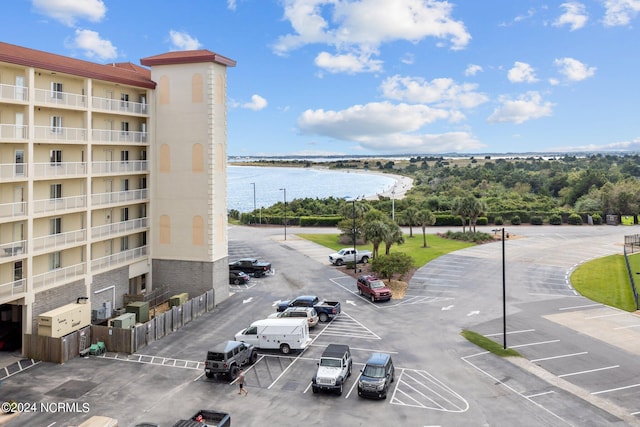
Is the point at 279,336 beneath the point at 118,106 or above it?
beneath

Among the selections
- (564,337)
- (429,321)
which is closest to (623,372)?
(564,337)

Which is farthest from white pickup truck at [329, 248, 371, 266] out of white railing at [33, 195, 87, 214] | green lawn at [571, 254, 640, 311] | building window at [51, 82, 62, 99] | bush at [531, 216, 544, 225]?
bush at [531, 216, 544, 225]

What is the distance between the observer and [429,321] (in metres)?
36.4

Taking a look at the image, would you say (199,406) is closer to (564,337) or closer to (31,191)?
(31,191)

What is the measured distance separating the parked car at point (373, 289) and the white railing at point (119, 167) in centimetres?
2056

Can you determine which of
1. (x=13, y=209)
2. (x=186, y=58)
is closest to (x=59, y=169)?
(x=13, y=209)

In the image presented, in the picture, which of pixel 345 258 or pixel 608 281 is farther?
pixel 345 258

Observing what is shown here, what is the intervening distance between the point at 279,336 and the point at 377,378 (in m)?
7.97

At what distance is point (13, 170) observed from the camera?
99.6 ft

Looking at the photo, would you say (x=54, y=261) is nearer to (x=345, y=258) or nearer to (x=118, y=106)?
(x=118, y=106)

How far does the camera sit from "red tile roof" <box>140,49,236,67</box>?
40.2 m

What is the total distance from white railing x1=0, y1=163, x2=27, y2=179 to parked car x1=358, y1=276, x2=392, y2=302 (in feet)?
86.6

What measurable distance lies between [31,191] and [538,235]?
67960mm

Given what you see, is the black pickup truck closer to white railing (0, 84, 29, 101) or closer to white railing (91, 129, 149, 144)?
white railing (91, 129, 149, 144)
